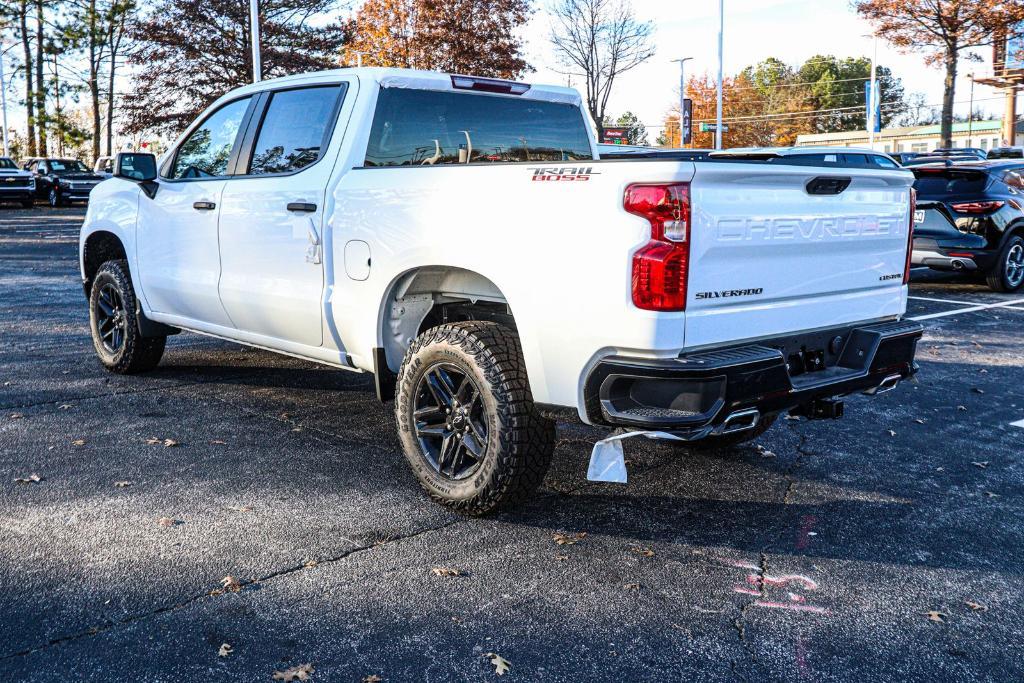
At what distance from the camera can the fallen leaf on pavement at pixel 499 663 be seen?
121 inches

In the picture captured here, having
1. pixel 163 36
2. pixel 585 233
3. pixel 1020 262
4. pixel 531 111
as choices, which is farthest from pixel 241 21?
pixel 585 233

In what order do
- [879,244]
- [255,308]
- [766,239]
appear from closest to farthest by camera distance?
[766,239] < [879,244] < [255,308]

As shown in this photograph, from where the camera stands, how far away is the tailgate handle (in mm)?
4105

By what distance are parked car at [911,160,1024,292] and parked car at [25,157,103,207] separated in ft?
105

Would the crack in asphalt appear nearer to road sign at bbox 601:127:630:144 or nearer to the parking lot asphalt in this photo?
the parking lot asphalt

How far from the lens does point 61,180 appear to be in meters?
37.7

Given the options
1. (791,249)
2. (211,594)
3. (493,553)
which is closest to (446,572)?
(493,553)

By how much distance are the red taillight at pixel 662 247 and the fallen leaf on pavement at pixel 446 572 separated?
124cm

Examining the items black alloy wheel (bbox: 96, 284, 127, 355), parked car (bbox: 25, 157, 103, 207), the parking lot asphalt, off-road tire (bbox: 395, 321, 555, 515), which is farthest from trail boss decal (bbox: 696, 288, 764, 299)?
parked car (bbox: 25, 157, 103, 207)

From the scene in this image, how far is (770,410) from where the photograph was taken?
156 inches

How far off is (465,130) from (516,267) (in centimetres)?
167

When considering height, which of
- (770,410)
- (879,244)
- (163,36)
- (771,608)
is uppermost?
(163,36)

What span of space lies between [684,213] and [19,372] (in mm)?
5781

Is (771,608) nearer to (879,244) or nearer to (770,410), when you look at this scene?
(770,410)
